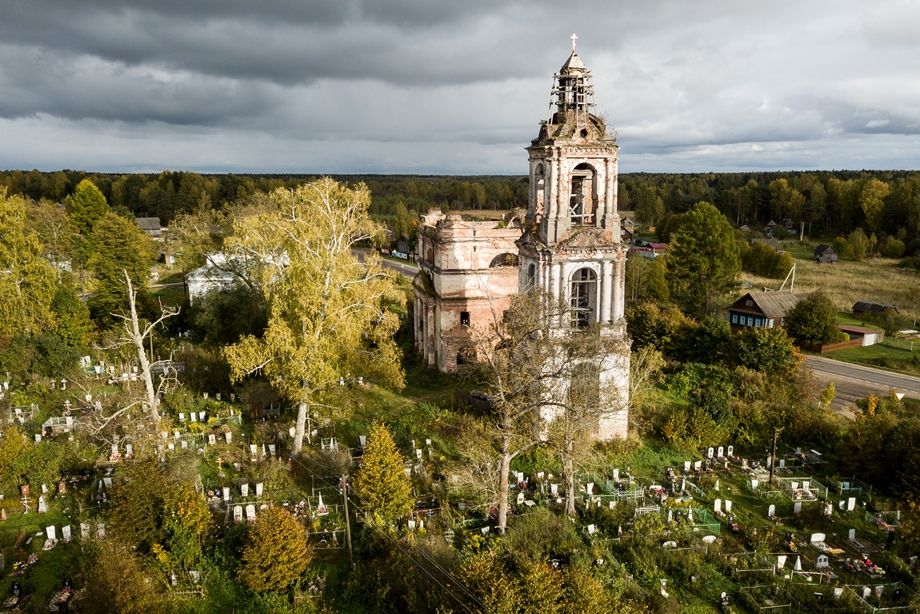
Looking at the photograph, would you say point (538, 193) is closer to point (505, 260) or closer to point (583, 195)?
point (583, 195)

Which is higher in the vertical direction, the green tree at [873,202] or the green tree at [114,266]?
the green tree at [873,202]

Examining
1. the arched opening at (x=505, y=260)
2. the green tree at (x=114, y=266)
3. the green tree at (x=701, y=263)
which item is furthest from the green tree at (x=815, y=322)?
the green tree at (x=114, y=266)

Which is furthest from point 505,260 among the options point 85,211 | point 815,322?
point 85,211

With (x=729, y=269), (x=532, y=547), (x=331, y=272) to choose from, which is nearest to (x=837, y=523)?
(x=532, y=547)

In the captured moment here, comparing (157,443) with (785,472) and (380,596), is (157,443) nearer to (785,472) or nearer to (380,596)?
(380,596)

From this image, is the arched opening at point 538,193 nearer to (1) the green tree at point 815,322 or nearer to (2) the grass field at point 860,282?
(1) the green tree at point 815,322

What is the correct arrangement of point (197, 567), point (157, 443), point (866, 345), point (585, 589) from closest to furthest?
1. point (585, 589)
2. point (197, 567)
3. point (157, 443)
4. point (866, 345)
